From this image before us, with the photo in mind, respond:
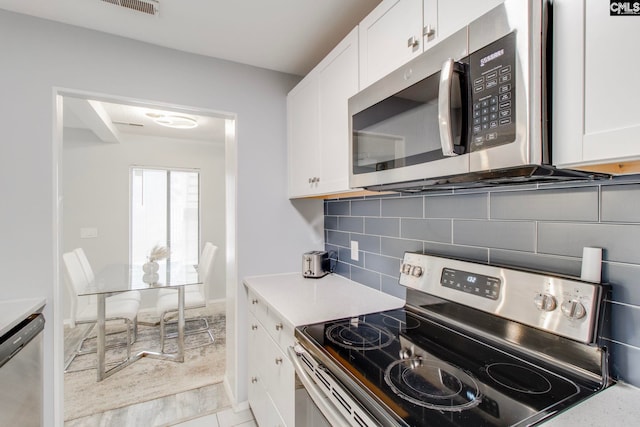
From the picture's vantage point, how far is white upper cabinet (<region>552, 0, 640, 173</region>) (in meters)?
0.57

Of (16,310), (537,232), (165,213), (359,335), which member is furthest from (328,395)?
(165,213)

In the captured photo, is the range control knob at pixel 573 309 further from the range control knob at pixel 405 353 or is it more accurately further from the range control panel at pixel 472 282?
the range control knob at pixel 405 353

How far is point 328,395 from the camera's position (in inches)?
36.0

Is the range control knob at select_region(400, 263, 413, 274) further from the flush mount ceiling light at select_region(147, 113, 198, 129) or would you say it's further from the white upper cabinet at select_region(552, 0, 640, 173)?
the flush mount ceiling light at select_region(147, 113, 198, 129)

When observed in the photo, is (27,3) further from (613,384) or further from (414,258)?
(613,384)

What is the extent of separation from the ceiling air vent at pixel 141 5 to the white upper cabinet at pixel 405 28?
3.34ft

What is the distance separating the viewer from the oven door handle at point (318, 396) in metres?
0.86

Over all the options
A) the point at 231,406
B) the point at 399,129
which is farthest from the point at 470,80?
the point at 231,406

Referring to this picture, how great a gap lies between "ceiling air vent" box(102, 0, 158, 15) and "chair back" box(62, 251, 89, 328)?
2223 mm

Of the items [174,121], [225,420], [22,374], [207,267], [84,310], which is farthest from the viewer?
[174,121]

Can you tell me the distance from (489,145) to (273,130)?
1.68 meters

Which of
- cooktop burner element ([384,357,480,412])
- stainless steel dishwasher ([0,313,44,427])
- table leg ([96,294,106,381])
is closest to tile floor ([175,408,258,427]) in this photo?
stainless steel dishwasher ([0,313,44,427])

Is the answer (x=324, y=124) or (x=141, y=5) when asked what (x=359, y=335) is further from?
(x=141, y=5)

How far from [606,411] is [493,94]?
77 cm
